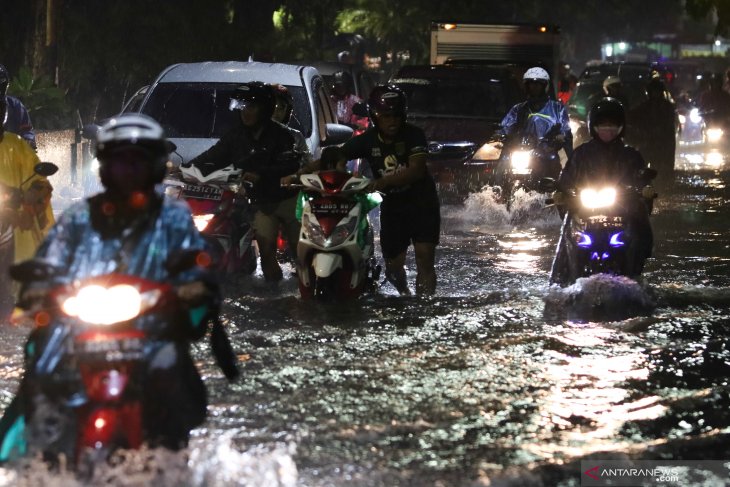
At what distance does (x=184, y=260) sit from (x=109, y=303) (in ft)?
1.04

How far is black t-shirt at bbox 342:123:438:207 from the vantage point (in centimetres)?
1063

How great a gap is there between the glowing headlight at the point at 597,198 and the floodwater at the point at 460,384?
54 centimetres

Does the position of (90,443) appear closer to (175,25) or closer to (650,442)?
(650,442)

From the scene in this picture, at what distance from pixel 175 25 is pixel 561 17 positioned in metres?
33.6

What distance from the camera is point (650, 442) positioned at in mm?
6777

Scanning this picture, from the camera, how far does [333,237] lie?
10211 mm

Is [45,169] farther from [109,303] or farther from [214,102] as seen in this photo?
[214,102]

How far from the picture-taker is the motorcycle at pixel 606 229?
34.1ft

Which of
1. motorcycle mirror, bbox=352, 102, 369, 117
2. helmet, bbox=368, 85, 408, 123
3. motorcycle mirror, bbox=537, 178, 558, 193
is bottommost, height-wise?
motorcycle mirror, bbox=537, 178, 558, 193

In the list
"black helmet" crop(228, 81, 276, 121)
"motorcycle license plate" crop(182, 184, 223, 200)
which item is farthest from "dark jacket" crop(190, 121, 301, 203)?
"motorcycle license plate" crop(182, 184, 223, 200)

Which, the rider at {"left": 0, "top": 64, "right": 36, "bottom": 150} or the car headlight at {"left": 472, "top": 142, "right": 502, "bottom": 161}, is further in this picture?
the car headlight at {"left": 472, "top": 142, "right": 502, "bottom": 161}

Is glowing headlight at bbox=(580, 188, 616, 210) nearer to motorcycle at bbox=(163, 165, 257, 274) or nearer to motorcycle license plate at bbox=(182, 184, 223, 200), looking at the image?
motorcycle at bbox=(163, 165, 257, 274)

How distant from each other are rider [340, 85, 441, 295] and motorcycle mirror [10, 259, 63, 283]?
218 inches

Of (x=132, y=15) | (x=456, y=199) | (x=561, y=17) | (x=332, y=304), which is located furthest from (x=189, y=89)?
(x=561, y=17)
